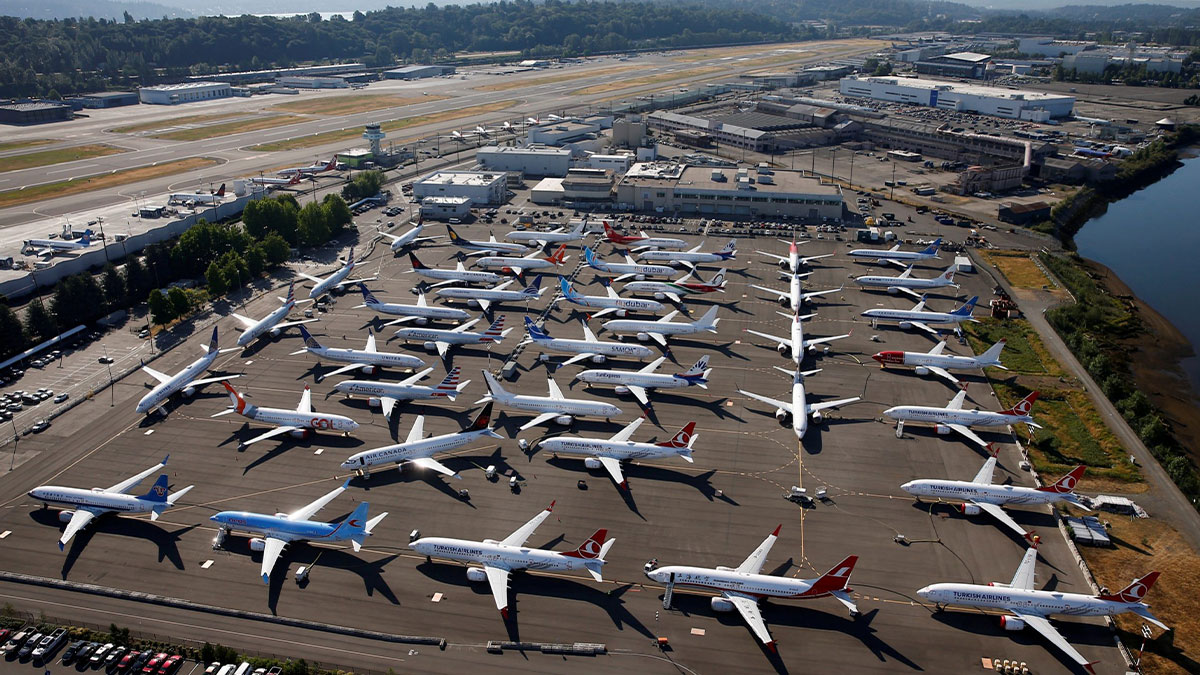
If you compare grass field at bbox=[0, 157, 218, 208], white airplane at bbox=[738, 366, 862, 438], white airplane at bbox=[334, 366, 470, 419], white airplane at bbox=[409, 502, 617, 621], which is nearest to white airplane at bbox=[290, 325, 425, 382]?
white airplane at bbox=[334, 366, 470, 419]

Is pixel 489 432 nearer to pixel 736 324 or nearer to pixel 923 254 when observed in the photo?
pixel 736 324

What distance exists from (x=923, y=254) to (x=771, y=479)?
7401cm

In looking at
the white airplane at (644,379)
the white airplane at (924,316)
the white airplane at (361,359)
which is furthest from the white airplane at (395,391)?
the white airplane at (924,316)

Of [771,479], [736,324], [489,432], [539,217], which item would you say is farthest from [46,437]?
[539,217]

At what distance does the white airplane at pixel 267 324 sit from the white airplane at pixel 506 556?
50.6m

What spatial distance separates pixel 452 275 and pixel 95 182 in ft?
377

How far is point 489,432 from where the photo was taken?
7038 cm

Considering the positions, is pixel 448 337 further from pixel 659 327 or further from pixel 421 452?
pixel 659 327

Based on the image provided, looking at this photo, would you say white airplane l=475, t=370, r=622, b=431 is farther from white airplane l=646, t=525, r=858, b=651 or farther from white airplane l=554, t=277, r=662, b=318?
white airplane l=554, t=277, r=662, b=318

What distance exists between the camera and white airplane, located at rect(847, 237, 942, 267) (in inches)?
4786

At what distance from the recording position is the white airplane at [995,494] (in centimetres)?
6078

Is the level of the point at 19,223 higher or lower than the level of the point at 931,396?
higher

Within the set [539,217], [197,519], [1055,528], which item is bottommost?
[1055,528]

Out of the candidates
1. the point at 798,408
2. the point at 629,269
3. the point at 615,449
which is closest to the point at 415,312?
the point at 629,269
